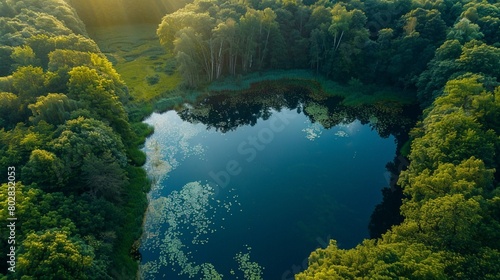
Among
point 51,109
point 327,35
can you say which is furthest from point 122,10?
point 51,109

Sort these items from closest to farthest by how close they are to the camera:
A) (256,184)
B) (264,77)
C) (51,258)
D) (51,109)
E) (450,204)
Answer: (51,258) → (450,204) → (51,109) → (256,184) → (264,77)

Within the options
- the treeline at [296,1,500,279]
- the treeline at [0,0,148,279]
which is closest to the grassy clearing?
the treeline at [0,0,148,279]

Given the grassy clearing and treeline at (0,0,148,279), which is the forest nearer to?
treeline at (0,0,148,279)

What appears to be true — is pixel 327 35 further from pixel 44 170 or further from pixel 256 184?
pixel 44 170

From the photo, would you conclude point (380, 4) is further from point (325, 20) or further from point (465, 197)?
point (465, 197)

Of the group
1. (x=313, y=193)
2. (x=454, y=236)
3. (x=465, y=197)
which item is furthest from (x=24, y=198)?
(x=465, y=197)

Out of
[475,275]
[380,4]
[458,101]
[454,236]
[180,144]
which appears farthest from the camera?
[380,4]
